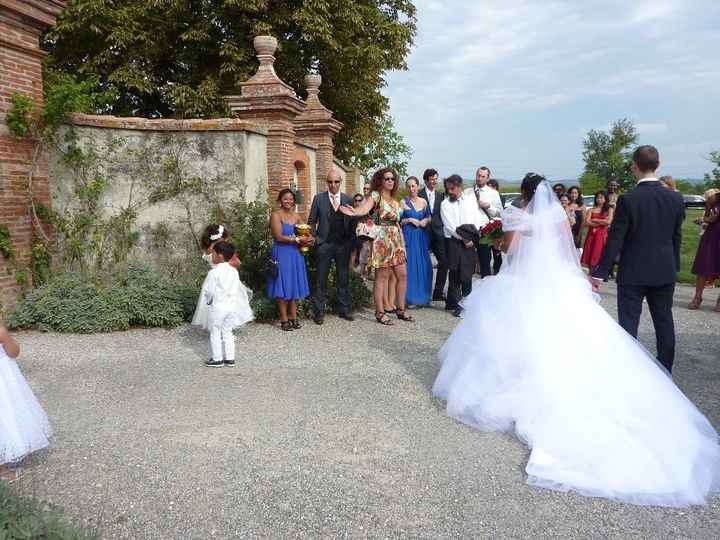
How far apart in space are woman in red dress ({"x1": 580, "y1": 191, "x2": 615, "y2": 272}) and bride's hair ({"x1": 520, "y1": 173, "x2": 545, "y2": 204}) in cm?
668

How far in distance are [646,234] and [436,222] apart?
12.1 ft

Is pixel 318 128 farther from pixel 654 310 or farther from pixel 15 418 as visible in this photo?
pixel 15 418

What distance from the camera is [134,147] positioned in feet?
26.9

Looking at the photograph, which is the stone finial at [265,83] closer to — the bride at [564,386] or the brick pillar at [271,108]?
the brick pillar at [271,108]

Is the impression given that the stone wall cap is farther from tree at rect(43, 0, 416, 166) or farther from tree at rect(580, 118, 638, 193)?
tree at rect(580, 118, 638, 193)

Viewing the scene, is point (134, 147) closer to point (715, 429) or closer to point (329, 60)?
point (715, 429)

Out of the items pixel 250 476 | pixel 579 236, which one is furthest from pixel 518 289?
pixel 579 236

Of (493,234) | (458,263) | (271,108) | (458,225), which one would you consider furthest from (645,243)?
(271,108)

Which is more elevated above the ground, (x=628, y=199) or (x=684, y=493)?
(x=628, y=199)

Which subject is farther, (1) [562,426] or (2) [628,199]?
(2) [628,199]

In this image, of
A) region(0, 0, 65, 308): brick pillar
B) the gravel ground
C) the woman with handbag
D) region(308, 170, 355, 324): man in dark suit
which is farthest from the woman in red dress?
region(0, 0, 65, 308): brick pillar

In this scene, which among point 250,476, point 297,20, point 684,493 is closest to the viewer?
point 684,493

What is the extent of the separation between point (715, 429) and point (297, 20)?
50.7 feet

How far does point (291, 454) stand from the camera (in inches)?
149
